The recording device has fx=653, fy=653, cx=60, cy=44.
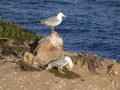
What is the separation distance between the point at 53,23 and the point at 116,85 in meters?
2.79

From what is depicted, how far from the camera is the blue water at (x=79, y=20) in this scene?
30.8 metres

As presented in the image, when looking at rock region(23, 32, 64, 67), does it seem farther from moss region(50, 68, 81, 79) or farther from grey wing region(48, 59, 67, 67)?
grey wing region(48, 59, 67, 67)

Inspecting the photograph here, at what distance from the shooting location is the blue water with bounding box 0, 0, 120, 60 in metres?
30.8

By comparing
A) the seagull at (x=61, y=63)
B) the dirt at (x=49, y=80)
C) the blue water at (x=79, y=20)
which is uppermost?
the seagull at (x=61, y=63)

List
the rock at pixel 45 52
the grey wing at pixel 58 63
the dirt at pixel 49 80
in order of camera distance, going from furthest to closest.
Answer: the rock at pixel 45 52
the grey wing at pixel 58 63
the dirt at pixel 49 80

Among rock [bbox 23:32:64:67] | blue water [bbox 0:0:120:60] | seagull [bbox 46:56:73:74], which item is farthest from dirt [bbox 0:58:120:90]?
blue water [bbox 0:0:120:60]

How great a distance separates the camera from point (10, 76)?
1780 centimetres

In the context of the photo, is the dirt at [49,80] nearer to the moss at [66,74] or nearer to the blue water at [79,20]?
the moss at [66,74]

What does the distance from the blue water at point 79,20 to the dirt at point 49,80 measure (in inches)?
371

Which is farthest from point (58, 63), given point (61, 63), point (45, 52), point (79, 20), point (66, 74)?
point (79, 20)

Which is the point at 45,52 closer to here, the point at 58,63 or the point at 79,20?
the point at 58,63

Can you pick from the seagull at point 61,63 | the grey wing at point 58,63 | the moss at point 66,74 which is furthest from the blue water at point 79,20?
the grey wing at point 58,63

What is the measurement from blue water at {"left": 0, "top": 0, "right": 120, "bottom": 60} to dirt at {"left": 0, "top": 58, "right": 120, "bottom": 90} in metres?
9.41

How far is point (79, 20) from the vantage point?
36531mm
